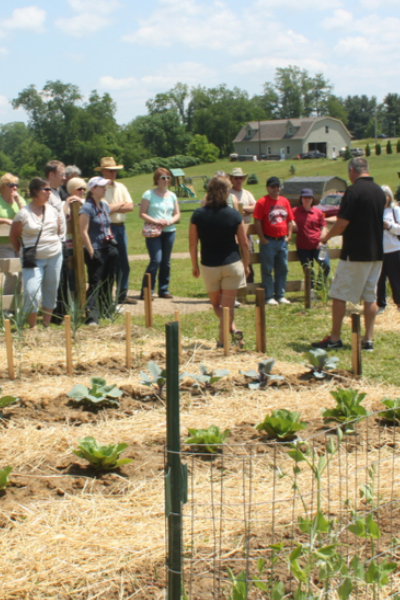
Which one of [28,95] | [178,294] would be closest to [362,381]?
[178,294]

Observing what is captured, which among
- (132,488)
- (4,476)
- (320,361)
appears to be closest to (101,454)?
(132,488)

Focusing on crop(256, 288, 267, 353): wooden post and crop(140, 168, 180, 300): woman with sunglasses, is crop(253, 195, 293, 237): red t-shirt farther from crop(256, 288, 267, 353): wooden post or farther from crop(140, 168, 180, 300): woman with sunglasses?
crop(256, 288, 267, 353): wooden post

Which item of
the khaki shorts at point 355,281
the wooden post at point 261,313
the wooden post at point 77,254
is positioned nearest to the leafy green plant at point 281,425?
the wooden post at point 261,313

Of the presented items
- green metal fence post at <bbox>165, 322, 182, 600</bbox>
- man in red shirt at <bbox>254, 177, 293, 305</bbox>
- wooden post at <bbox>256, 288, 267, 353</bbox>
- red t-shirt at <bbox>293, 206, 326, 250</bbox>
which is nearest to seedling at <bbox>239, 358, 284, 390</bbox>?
wooden post at <bbox>256, 288, 267, 353</bbox>

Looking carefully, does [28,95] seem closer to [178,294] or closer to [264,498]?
[178,294]

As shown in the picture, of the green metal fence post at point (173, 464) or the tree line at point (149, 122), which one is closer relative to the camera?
the green metal fence post at point (173, 464)

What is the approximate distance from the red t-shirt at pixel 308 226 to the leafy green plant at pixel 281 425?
5710 mm

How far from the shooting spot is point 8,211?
7328 millimetres

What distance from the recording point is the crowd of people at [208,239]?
249 inches

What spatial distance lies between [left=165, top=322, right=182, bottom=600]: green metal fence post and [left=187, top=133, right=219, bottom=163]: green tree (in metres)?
82.7

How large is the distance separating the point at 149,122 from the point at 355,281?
→ 3755 inches

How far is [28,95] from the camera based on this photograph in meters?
92.1

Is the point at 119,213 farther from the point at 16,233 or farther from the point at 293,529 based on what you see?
the point at 293,529

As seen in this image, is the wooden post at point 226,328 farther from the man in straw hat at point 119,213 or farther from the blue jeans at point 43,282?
the man in straw hat at point 119,213
